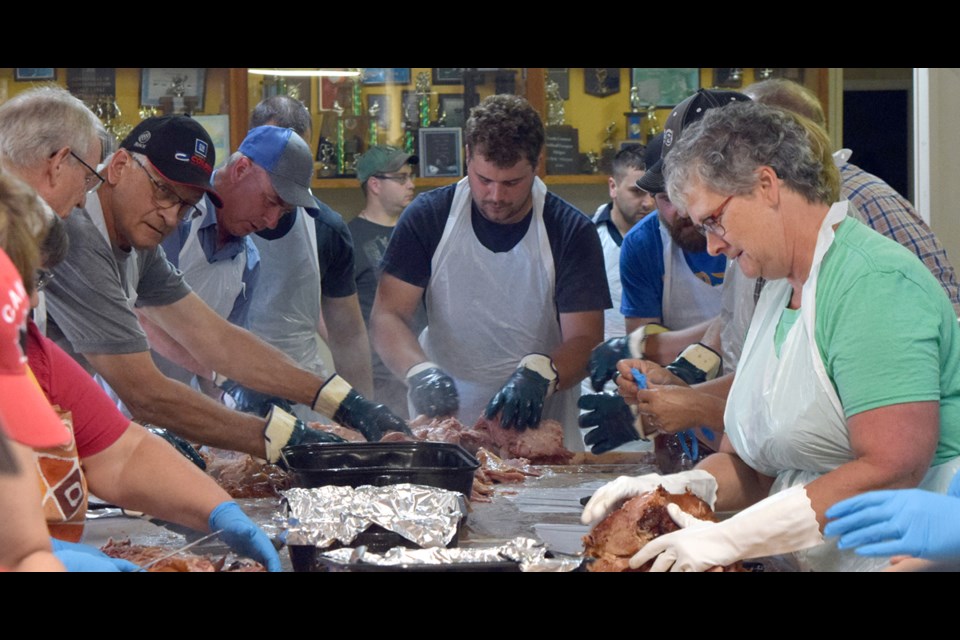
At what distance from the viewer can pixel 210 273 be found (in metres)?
4.58

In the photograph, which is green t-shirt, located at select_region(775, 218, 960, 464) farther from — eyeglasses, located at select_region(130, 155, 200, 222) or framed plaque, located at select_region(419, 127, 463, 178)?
framed plaque, located at select_region(419, 127, 463, 178)

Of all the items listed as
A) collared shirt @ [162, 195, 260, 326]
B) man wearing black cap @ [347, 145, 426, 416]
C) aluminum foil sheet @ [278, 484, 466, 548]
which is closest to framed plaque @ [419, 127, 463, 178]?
man wearing black cap @ [347, 145, 426, 416]

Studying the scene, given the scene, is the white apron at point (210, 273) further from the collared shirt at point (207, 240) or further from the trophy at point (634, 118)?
the trophy at point (634, 118)

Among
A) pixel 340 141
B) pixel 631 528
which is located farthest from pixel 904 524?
pixel 340 141

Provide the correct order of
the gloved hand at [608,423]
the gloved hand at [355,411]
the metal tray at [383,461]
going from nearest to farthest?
the metal tray at [383,461] < the gloved hand at [355,411] < the gloved hand at [608,423]

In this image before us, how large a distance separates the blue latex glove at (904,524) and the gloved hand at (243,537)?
1221 mm

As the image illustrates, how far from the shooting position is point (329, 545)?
7.64 feet

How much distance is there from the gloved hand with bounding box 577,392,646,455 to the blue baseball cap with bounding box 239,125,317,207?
4.93 feet

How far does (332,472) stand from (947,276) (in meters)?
2.06

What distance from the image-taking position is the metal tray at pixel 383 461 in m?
2.71

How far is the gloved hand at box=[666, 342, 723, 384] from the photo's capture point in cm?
376

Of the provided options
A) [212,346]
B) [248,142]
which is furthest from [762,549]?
[248,142]

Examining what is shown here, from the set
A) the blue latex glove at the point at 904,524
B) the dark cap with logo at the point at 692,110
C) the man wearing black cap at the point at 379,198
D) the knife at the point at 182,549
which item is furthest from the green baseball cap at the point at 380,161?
the blue latex glove at the point at 904,524

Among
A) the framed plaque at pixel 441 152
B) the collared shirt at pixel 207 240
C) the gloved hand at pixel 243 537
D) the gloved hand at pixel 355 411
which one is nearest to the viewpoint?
the gloved hand at pixel 243 537
